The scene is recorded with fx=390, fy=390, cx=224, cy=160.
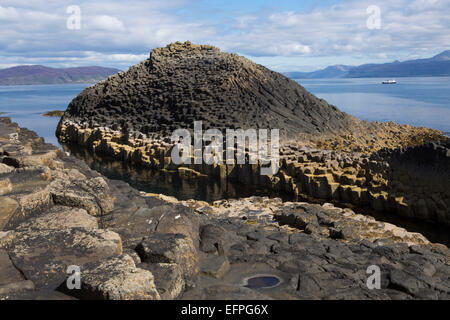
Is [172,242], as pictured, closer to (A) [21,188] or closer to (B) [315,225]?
(A) [21,188]

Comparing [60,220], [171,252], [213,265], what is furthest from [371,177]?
[60,220]

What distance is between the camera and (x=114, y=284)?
3758mm

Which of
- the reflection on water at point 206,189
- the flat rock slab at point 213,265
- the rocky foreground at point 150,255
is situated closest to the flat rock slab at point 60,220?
the rocky foreground at point 150,255

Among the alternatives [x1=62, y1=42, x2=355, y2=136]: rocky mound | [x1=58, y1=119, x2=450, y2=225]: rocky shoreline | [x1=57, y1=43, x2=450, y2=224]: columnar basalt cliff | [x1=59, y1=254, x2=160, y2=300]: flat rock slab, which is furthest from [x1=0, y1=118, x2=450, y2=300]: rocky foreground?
[x1=62, y1=42, x2=355, y2=136]: rocky mound

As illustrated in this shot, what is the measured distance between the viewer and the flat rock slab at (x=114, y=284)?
369cm

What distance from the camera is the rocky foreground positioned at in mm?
4184

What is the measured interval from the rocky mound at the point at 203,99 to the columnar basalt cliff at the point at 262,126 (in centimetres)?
10

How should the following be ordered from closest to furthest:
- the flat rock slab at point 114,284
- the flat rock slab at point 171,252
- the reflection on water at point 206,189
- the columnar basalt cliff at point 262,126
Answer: the flat rock slab at point 114,284, the flat rock slab at point 171,252, the reflection on water at point 206,189, the columnar basalt cliff at point 262,126

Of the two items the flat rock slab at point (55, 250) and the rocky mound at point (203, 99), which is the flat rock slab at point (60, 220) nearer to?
the flat rock slab at point (55, 250)

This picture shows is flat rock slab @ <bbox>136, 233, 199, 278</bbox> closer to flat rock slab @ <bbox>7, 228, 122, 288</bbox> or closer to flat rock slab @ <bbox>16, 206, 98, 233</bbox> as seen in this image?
flat rock slab @ <bbox>7, 228, 122, 288</bbox>

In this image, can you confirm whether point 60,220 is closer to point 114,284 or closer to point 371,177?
point 114,284
